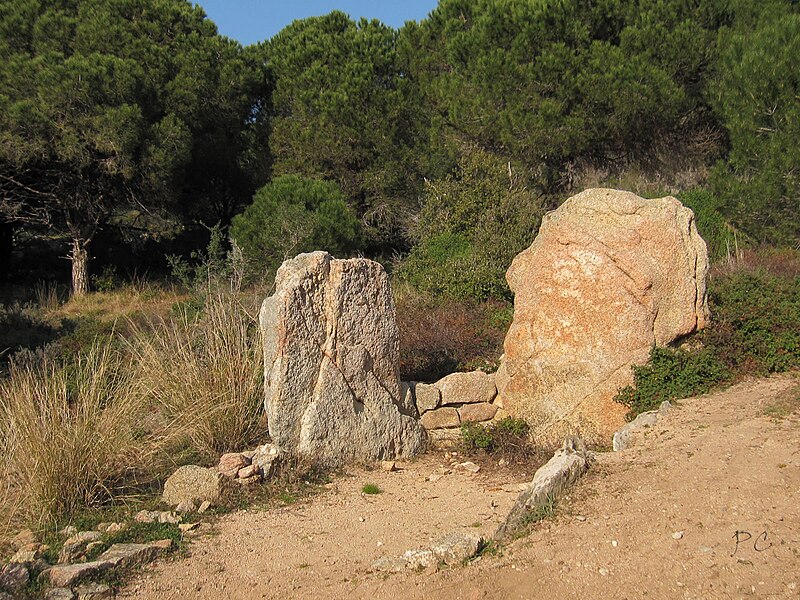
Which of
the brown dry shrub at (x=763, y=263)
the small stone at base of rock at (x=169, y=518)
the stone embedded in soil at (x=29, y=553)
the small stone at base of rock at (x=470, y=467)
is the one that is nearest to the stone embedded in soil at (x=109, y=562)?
the stone embedded in soil at (x=29, y=553)

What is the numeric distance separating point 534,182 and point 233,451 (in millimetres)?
12084

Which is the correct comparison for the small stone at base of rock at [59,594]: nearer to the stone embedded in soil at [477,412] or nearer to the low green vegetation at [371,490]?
the low green vegetation at [371,490]

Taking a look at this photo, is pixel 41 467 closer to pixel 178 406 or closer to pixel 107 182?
pixel 178 406

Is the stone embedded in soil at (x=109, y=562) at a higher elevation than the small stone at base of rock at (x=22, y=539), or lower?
higher

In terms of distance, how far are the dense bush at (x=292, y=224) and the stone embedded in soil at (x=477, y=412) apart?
6.98m

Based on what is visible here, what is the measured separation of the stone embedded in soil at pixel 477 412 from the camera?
289 inches

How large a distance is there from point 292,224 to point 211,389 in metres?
7.81

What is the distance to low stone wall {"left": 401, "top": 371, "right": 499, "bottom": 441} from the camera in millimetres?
7344

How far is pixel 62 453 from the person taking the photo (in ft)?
17.4

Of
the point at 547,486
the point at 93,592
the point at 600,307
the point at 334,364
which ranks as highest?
the point at 600,307

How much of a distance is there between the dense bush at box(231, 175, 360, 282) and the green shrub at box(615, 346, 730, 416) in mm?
8172

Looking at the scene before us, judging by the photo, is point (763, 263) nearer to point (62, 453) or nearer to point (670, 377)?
point (670, 377)

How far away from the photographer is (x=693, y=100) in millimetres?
16328

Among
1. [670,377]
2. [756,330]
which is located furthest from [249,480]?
[756,330]
